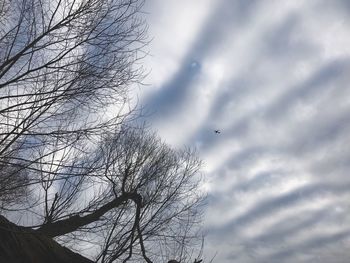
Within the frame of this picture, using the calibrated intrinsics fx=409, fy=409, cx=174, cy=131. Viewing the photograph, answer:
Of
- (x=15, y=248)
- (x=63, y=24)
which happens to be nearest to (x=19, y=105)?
(x=63, y=24)

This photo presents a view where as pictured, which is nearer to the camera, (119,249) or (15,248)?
(15,248)

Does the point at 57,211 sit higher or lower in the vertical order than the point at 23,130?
higher

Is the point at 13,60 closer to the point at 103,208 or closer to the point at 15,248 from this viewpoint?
the point at 15,248

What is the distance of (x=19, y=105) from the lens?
536 centimetres

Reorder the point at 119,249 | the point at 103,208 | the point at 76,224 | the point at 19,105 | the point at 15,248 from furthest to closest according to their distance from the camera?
1. the point at 119,249
2. the point at 103,208
3. the point at 76,224
4. the point at 19,105
5. the point at 15,248

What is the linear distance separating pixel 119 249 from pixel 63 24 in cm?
579

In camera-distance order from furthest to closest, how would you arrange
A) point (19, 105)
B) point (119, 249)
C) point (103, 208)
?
1. point (119, 249)
2. point (103, 208)
3. point (19, 105)

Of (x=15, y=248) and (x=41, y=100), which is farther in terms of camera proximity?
(x=41, y=100)

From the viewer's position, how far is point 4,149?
5277 millimetres

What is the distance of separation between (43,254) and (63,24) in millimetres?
3097

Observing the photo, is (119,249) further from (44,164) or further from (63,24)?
(63,24)

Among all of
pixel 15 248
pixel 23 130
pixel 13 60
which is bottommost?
pixel 15 248

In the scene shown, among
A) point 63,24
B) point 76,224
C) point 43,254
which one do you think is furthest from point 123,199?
Answer: point 63,24

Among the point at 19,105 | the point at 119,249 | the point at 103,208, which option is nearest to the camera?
the point at 19,105
